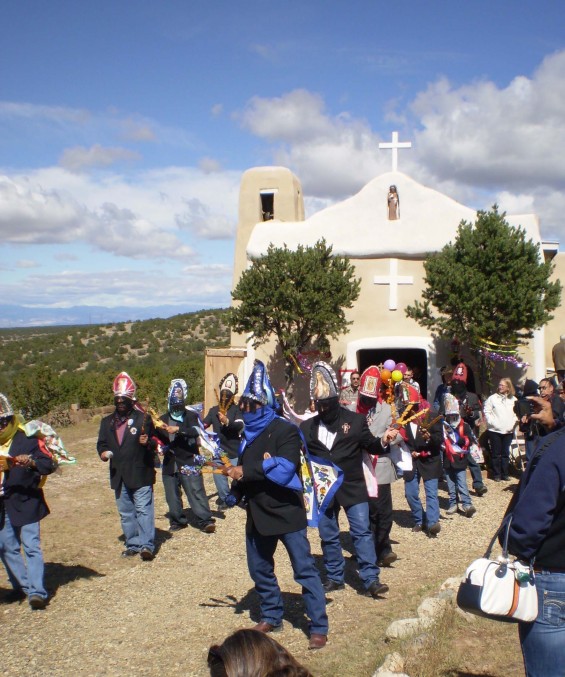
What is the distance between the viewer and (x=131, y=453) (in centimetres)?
746

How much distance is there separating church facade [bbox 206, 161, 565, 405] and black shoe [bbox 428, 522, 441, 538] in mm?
6844

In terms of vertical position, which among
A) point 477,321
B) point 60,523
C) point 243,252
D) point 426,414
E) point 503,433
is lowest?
point 60,523

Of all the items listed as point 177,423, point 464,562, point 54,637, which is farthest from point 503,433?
point 54,637

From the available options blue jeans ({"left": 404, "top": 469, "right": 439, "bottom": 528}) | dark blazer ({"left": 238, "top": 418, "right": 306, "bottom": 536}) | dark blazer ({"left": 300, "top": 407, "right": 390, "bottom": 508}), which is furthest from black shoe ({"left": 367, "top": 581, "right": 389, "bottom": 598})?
blue jeans ({"left": 404, "top": 469, "right": 439, "bottom": 528})

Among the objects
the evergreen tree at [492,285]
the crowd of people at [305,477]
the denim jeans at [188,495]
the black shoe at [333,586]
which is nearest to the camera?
the crowd of people at [305,477]

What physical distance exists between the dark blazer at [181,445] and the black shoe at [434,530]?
2908mm

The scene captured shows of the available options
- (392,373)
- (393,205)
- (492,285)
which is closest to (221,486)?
(392,373)

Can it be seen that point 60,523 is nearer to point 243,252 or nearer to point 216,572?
point 216,572

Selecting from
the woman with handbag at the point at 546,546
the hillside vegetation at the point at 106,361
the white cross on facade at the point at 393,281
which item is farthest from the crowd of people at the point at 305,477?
the hillside vegetation at the point at 106,361

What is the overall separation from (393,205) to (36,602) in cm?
1171

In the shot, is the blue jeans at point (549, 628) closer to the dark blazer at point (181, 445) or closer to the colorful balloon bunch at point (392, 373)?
the colorful balloon bunch at point (392, 373)

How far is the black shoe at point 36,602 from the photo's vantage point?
6.28 meters

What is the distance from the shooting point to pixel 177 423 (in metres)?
8.68

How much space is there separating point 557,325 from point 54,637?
13680 millimetres
